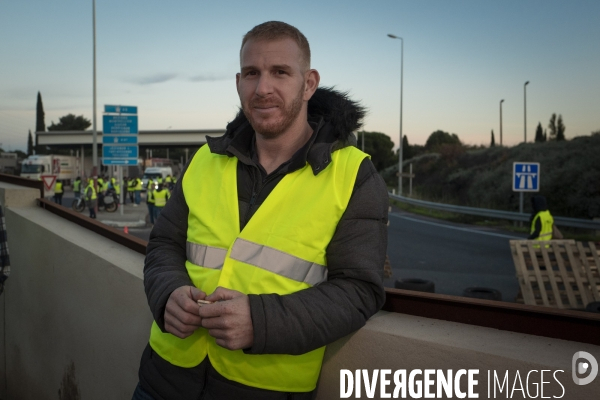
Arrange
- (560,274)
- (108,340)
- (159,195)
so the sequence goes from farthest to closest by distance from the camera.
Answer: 1. (159,195)
2. (560,274)
3. (108,340)

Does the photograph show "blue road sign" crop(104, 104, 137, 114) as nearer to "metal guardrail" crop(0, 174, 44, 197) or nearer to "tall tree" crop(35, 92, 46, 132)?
"metal guardrail" crop(0, 174, 44, 197)

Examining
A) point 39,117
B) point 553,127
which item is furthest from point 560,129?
point 39,117

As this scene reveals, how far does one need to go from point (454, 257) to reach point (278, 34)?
44.8 feet

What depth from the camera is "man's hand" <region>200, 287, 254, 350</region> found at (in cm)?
180

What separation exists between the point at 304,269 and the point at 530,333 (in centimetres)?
72

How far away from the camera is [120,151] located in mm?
23812

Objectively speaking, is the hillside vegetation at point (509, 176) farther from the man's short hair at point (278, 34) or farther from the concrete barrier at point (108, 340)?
the man's short hair at point (278, 34)

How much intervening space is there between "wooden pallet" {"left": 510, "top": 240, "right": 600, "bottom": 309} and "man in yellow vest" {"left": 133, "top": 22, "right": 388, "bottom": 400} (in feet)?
19.8

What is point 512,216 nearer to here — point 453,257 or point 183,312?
point 453,257

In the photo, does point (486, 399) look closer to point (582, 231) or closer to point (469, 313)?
point (469, 313)

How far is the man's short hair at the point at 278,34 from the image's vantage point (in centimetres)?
218

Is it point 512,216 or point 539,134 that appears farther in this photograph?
point 539,134

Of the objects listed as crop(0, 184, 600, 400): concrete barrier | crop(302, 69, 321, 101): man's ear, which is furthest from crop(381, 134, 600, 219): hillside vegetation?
crop(302, 69, 321, 101): man's ear

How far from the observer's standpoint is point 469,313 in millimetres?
2010
